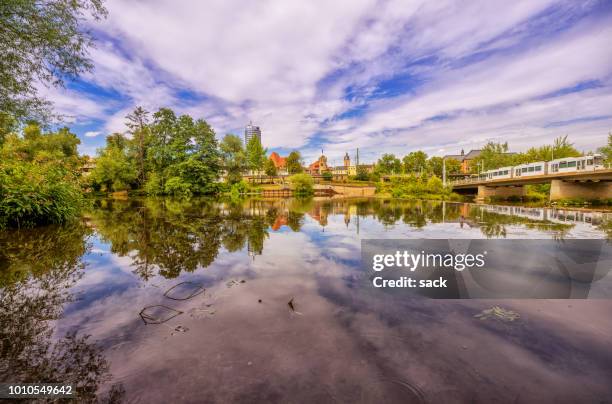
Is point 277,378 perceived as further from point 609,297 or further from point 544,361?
point 609,297

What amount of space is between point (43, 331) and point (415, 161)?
10911 centimetres

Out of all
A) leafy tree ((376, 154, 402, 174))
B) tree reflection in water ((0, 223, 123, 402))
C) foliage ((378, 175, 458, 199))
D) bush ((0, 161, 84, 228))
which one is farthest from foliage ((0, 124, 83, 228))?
leafy tree ((376, 154, 402, 174))

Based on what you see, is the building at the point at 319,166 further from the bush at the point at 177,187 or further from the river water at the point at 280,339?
the river water at the point at 280,339

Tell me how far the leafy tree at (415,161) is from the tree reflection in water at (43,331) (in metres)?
104

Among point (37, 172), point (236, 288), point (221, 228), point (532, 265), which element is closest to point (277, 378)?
point (236, 288)

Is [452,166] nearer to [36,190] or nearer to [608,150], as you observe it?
[608,150]

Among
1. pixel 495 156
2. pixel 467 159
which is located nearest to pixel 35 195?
pixel 495 156

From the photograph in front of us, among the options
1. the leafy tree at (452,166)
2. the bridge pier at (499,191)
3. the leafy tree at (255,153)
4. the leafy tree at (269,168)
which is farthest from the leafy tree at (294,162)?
the leafy tree at (452,166)

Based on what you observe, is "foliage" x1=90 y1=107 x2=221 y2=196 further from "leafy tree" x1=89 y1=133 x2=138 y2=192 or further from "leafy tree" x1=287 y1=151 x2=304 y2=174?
"leafy tree" x1=287 y1=151 x2=304 y2=174

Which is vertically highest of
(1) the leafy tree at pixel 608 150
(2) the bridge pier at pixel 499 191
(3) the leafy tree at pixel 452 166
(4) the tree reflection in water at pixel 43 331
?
(3) the leafy tree at pixel 452 166

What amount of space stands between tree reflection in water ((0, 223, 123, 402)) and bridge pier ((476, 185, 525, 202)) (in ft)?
161

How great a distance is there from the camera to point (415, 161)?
10144cm

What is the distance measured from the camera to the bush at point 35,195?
425 inches

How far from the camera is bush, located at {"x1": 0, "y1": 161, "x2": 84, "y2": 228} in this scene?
35.4 feet
